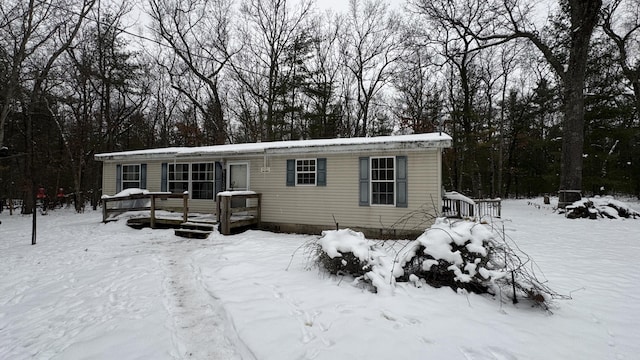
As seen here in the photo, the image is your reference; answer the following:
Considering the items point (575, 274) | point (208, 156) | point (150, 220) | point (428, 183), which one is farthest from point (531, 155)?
point (150, 220)

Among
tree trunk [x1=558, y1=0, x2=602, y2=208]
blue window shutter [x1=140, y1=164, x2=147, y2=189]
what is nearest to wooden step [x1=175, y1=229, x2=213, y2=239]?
blue window shutter [x1=140, y1=164, x2=147, y2=189]

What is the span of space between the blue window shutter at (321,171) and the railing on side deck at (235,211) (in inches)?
85.1

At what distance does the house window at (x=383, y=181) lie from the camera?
27.0 ft

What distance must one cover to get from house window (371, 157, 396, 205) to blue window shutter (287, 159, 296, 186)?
8.41 feet

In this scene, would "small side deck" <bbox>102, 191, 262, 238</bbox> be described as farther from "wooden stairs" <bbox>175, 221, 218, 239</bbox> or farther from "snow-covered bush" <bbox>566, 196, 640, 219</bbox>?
"snow-covered bush" <bbox>566, 196, 640, 219</bbox>

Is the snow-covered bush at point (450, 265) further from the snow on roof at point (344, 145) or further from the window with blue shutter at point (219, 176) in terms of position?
the window with blue shutter at point (219, 176)

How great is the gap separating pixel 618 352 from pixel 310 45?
20.5m

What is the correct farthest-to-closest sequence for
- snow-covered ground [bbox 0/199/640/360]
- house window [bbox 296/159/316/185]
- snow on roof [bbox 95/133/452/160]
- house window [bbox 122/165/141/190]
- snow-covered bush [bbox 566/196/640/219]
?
1. house window [bbox 122/165/141/190]
2. snow-covered bush [bbox 566/196/640/219]
3. house window [bbox 296/159/316/185]
4. snow on roof [bbox 95/133/452/160]
5. snow-covered ground [bbox 0/199/640/360]

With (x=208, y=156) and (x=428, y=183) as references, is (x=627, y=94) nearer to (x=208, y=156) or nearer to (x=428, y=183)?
(x=428, y=183)

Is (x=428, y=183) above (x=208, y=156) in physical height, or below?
below

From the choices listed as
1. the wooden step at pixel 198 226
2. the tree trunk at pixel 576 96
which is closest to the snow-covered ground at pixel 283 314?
the wooden step at pixel 198 226

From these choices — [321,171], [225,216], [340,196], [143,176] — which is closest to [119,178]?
[143,176]

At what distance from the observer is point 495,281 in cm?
375

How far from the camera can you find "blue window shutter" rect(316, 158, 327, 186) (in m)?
9.02
